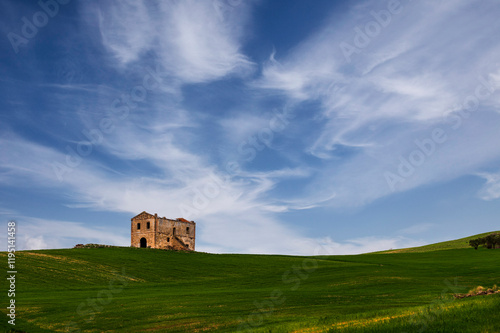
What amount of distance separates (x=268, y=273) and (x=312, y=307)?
125ft

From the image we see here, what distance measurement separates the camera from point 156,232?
364ft

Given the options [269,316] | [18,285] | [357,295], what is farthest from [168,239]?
[269,316]

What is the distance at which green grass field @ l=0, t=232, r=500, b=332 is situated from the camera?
1772cm

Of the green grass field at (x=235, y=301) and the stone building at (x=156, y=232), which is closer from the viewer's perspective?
the green grass field at (x=235, y=301)

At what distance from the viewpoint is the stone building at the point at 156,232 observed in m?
111

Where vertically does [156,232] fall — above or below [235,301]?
above

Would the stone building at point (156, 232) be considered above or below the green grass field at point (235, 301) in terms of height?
above

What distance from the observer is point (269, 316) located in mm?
25703

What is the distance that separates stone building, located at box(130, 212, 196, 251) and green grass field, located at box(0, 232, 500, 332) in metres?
36.4

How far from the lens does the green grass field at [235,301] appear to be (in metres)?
17.7

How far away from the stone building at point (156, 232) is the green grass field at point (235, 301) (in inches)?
1432

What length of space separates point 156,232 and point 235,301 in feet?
264

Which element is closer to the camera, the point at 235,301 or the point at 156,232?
the point at 235,301

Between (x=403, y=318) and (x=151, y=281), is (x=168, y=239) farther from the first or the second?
(x=403, y=318)
